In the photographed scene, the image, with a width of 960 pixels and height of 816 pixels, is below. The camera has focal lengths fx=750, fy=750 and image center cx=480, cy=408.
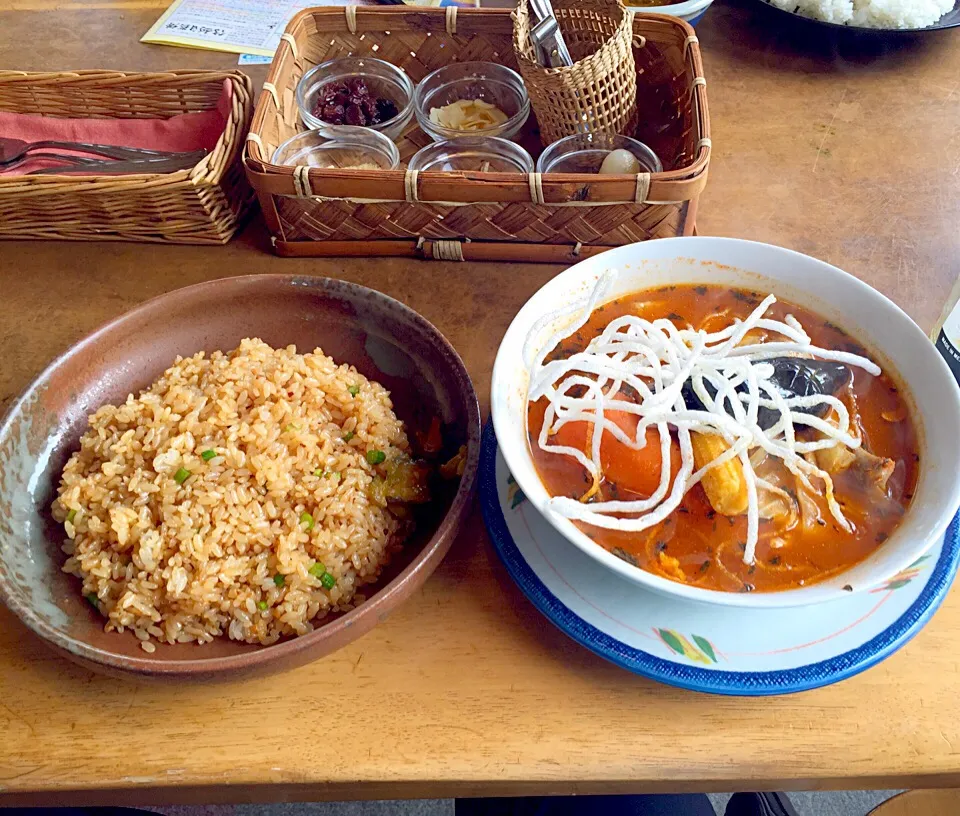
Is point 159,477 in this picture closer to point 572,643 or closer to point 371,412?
point 371,412

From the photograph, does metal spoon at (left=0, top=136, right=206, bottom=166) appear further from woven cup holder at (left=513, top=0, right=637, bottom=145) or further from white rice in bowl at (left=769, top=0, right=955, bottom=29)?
white rice in bowl at (left=769, top=0, right=955, bottom=29)

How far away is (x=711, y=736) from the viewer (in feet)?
3.63

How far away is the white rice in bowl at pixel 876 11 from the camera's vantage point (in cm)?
235

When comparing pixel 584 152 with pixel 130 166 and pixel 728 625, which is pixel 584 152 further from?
pixel 728 625

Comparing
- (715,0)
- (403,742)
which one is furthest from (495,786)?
(715,0)

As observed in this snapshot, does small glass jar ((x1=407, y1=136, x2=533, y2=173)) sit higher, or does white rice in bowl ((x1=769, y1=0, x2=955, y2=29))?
white rice in bowl ((x1=769, y1=0, x2=955, y2=29))

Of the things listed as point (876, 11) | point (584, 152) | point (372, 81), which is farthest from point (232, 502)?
point (876, 11)

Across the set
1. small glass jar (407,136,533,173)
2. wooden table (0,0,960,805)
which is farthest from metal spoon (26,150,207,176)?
wooden table (0,0,960,805)

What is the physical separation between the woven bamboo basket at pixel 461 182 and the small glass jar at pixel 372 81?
4 centimetres

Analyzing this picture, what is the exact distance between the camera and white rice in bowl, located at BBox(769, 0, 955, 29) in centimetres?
235

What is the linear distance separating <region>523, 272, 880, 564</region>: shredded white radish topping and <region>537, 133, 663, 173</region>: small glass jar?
0.75m

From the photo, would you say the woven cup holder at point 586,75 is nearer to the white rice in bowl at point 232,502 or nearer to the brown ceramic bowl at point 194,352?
the brown ceramic bowl at point 194,352

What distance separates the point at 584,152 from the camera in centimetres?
194

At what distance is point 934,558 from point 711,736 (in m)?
0.43
